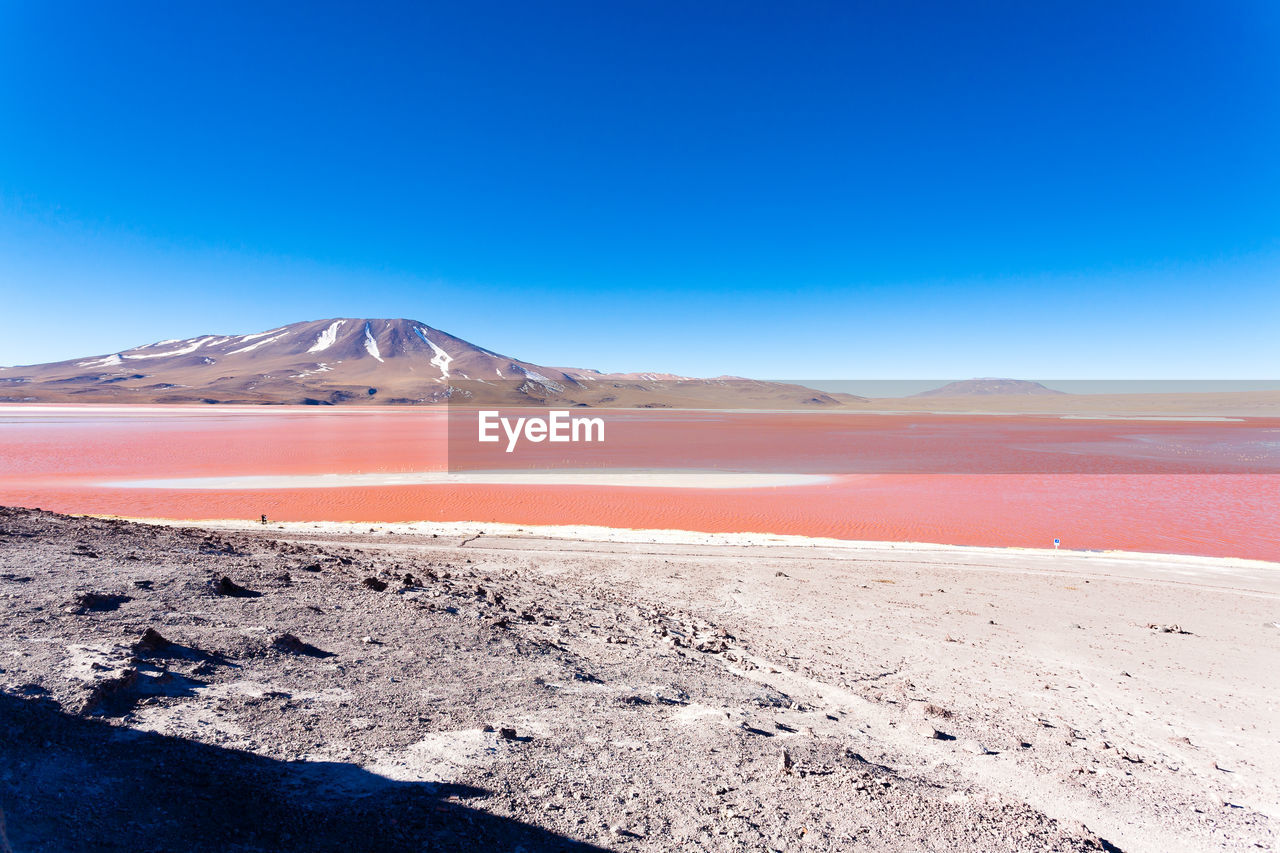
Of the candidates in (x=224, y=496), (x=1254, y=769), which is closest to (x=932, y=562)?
(x=1254, y=769)

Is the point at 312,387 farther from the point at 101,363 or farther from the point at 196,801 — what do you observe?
the point at 196,801

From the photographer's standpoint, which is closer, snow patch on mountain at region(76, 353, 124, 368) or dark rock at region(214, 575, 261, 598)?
dark rock at region(214, 575, 261, 598)

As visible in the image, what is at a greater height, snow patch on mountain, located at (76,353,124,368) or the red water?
snow patch on mountain, located at (76,353,124,368)
